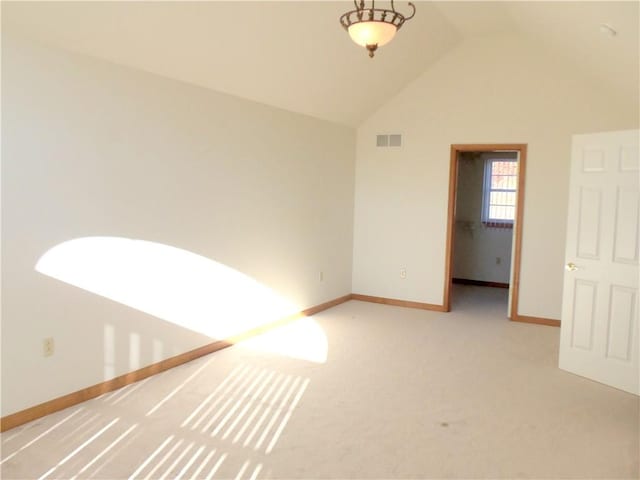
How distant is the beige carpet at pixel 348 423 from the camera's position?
9.00ft

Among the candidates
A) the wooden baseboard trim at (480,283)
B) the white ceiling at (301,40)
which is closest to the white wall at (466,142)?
the white ceiling at (301,40)

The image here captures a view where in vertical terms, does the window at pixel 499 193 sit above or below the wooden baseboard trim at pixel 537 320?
above

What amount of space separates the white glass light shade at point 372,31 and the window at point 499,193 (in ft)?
18.7

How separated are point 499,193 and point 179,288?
564cm

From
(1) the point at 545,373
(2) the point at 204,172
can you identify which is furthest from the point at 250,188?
(1) the point at 545,373

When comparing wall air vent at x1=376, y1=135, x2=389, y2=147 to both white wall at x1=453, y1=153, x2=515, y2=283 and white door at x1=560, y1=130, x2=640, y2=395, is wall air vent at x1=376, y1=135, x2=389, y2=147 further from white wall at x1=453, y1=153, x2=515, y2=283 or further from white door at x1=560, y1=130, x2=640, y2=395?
white door at x1=560, y1=130, x2=640, y2=395

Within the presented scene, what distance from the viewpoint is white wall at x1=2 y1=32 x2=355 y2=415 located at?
301 centimetres

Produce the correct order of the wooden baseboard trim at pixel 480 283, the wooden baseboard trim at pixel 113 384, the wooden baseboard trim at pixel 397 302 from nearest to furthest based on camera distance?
the wooden baseboard trim at pixel 113 384 → the wooden baseboard trim at pixel 397 302 → the wooden baseboard trim at pixel 480 283

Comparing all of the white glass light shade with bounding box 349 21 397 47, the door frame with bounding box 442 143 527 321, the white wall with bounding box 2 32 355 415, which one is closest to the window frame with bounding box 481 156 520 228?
the door frame with bounding box 442 143 527 321

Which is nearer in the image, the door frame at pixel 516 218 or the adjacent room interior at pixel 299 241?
the adjacent room interior at pixel 299 241

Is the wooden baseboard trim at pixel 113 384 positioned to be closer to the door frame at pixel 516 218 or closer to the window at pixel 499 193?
the door frame at pixel 516 218

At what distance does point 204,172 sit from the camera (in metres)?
4.36

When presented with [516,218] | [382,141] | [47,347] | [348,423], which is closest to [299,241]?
[382,141]

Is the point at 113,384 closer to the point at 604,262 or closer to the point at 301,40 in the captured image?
the point at 301,40
